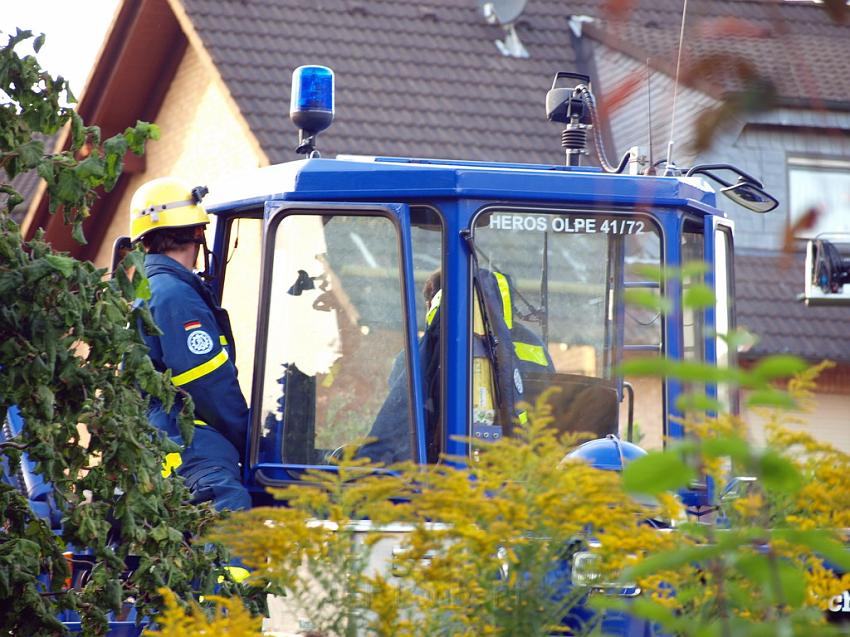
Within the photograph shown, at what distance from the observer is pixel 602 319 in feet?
17.6

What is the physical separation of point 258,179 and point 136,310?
152 cm

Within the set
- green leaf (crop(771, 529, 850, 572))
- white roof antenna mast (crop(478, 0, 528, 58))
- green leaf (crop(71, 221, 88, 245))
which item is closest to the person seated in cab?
green leaf (crop(71, 221, 88, 245))

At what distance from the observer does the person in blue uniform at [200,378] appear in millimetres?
5164

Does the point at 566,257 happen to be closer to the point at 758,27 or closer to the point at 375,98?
the point at 758,27

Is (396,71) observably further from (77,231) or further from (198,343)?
(77,231)

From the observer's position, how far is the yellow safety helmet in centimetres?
584

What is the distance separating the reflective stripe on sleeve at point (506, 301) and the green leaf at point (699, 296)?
127 inches

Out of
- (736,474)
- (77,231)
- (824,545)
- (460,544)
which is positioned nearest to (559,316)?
(77,231)

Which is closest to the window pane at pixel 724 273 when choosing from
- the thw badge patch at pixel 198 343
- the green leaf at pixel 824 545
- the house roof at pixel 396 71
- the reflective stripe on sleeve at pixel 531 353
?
the reflective stripe on sleeve at pixel 531 353

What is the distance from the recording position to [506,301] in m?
5.21

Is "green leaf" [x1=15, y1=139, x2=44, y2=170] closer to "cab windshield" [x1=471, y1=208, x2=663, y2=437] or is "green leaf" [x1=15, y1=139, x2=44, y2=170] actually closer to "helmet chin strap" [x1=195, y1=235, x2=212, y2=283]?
"cab windshield" [x1=471, y1=208, x2=663, y2=437]

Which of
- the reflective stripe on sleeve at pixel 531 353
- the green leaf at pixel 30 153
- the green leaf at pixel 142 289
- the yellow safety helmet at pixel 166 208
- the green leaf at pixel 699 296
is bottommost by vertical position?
the green leaf at pixel 699 296

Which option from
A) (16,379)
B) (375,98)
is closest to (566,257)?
(16,379)

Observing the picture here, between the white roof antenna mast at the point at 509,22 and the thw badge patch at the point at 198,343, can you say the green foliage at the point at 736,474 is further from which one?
the white roof antenna mast at the point at 509,22
